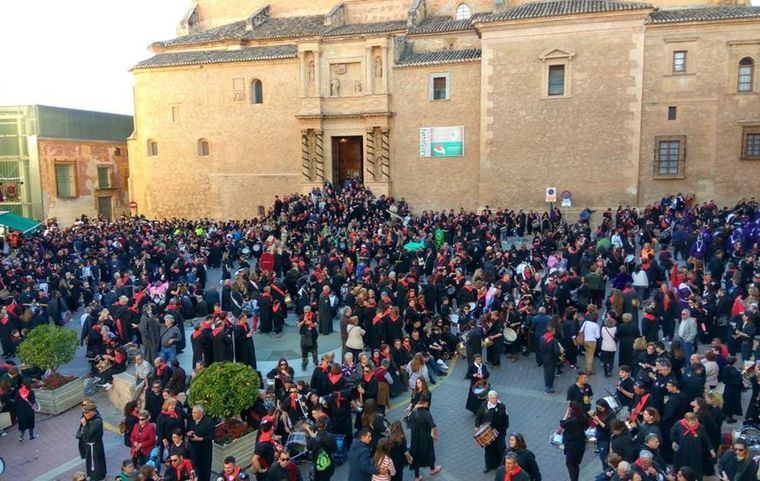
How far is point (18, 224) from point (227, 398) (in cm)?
2703

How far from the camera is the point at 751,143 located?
27.4m

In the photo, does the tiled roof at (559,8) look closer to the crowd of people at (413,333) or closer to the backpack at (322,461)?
the crowd of people at (413,333)

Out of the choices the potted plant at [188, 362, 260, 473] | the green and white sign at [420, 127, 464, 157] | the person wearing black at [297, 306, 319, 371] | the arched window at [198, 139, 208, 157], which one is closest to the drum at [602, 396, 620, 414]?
the potted plant at [188, 362, 260, 473]

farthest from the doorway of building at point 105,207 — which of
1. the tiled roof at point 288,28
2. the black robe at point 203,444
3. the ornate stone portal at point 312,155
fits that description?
the black robe at point 203,444

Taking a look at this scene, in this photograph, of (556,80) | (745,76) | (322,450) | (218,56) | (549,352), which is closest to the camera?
(322,450)

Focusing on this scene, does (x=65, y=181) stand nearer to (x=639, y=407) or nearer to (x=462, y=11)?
(x=462, y=11)

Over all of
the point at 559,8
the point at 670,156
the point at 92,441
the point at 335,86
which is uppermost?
the point at 559,8

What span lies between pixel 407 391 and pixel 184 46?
33875 mm

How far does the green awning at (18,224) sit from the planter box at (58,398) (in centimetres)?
2120

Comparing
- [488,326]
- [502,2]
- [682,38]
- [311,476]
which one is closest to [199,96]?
[502,2]

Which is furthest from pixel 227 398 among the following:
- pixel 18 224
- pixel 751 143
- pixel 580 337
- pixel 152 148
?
pixel 152 148

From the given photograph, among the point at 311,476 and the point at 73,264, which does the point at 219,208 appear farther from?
the point at 311,476

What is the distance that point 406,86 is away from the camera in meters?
32.8

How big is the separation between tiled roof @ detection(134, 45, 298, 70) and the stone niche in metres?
2.67
